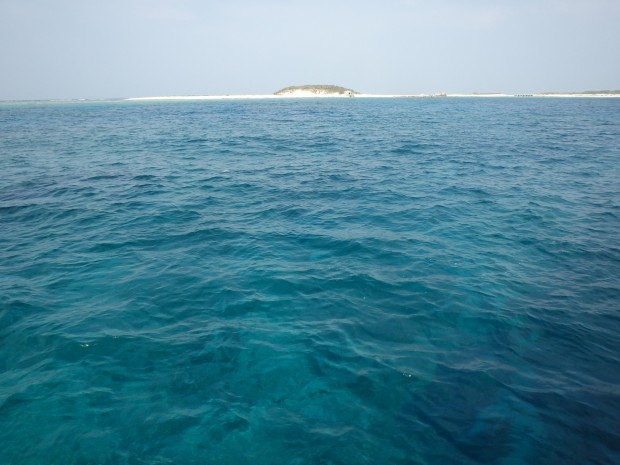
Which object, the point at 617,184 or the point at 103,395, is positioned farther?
the point at 617,184

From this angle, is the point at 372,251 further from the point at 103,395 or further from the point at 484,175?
the point at 484,175

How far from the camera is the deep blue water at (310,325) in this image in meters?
5.70

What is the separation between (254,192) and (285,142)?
56.2 ft

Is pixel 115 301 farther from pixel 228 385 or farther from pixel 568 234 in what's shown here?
pixel 568 234

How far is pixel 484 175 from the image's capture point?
2134 centimetres

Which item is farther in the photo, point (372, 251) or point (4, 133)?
point (4, 133)

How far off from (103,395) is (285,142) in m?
30.1

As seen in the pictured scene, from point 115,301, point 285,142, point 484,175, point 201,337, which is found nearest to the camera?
point 201,337

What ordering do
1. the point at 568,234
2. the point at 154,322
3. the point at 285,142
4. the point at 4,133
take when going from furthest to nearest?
the point at 4,133 < the point at 285,142 < the point at 568,234 < the point at 154,322

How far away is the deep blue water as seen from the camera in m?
5.70

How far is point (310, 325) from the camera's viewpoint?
8.38 meters

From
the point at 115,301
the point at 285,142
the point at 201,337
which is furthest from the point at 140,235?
the point at 285,142

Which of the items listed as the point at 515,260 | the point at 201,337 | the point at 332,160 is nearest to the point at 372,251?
the point at 515,260

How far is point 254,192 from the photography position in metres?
18.3
